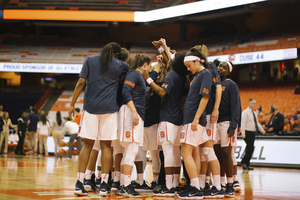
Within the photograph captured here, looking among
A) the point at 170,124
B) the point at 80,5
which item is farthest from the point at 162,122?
the point at 80,5

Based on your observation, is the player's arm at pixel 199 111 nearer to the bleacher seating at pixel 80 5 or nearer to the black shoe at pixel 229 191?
the black shoe at pixel 229 191

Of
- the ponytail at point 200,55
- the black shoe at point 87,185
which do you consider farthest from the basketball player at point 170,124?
the black shoe at point 87,185

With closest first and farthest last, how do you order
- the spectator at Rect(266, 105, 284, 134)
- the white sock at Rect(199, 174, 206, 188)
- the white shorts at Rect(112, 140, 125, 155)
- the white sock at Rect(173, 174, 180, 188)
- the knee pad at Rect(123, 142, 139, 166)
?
the knee pad at Rect(123, 142, 139, 166) → the white sock at Rect(173, 174, 180, 188) → the white sock at Rect(199, 174, 206, 188) → the white shorts at Rect(112, 140, 125, 155) → the spectator at Rect(266, 105, 284, 134)

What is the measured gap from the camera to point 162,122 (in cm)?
436

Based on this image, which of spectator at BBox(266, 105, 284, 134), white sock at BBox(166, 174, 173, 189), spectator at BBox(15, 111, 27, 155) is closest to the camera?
white sock at BBox(166, 174, 173, 189)

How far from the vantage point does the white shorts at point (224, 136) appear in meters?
4.66

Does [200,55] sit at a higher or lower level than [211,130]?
higher

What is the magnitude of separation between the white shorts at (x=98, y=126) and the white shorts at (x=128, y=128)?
0.10 metres

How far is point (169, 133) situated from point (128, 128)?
1.86 ft

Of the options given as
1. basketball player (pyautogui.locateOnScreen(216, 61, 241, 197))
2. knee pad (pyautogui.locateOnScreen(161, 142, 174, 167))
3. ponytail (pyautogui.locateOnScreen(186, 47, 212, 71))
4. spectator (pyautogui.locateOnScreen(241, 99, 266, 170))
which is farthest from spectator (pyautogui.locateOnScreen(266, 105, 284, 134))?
knee pad (pyautogui.locateOnScreen(161, 142, 174, 167))

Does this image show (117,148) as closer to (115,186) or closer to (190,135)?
(115,186)

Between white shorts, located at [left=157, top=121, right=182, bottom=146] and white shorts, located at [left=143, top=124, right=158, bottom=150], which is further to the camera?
white shorts, located at [left=143, top=124, right=158, bottom=150]

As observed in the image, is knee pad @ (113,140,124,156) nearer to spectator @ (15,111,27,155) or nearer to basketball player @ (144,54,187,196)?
basketball player @ (144,54,187,196)

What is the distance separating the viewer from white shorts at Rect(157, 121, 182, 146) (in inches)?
168
